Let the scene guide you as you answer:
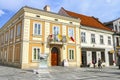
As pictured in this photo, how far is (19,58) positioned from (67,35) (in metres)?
8.08

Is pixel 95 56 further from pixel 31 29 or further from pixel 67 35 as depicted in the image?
pixel 31 29

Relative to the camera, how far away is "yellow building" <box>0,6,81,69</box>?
2127 cm

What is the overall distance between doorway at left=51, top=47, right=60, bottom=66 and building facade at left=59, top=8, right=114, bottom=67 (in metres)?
4.80

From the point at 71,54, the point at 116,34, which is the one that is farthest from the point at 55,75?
the point at 116,34

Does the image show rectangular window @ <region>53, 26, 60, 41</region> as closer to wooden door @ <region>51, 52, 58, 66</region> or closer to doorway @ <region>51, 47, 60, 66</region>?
doorway @ <region>51, 47, 60, 66</region>

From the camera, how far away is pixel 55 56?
24156mm

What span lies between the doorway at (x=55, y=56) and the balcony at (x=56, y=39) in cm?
144

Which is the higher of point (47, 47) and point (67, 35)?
point (67, 35)

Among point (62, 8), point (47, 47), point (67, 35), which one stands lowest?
point (47, 47)

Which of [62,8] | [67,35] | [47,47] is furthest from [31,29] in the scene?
[62,8]

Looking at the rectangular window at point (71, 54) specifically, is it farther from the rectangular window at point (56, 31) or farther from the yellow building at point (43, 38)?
the rectangular window at point (56, 31)

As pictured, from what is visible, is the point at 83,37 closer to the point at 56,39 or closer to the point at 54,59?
the point at 56,39

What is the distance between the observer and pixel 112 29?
3359 cm

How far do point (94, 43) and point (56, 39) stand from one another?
8.77 metres
